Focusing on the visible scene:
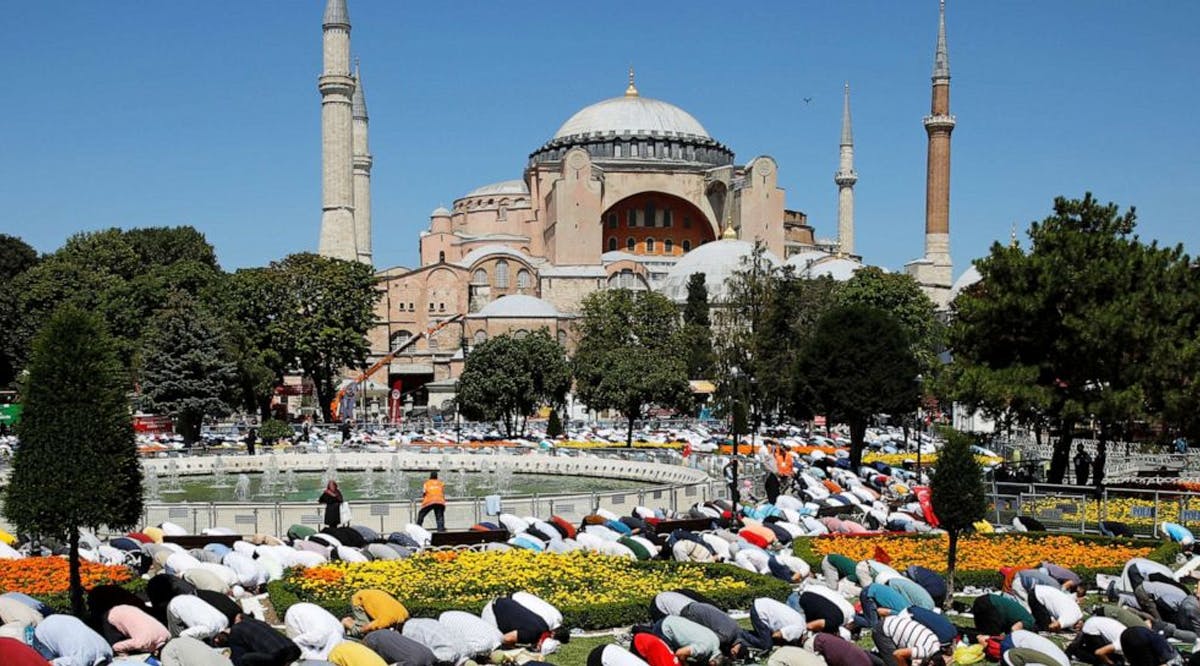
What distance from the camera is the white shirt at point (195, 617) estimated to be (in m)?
9.11

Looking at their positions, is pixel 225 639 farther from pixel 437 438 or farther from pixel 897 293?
pixel 897 293

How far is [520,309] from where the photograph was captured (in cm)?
5316

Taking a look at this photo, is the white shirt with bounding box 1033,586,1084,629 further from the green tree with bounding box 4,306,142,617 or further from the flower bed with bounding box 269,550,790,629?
the green tree with bounding box 4,306,142,617

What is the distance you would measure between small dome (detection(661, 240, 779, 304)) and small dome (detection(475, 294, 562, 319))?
571 cm

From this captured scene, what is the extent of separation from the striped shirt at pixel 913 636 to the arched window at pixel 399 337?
→ 50.1m

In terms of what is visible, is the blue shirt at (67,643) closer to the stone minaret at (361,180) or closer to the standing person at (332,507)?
the standing person at (332,507)

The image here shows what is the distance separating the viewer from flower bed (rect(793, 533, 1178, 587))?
12.8 meters

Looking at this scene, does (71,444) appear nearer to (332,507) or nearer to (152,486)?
(332,507)

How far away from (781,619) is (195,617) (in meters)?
4.46

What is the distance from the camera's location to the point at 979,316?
2058 centimetres

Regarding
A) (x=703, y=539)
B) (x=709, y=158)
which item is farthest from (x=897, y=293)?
(x=703, y=539)

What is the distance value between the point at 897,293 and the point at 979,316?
75.5 ft

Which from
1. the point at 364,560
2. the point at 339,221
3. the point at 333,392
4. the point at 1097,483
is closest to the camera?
the point at 364,560

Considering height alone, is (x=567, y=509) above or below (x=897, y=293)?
below
